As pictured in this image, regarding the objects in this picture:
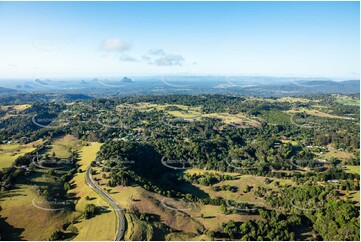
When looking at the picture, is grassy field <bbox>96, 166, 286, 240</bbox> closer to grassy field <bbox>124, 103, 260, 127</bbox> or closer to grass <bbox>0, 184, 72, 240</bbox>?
grass <bbox>0, 184, 72, 240</bbox>

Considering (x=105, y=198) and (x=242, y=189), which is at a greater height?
(x=105, y=198)

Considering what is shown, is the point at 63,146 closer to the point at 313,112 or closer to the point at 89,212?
the point at 89,212

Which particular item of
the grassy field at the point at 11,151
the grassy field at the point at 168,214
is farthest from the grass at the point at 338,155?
the grassy field at the point at 11,151

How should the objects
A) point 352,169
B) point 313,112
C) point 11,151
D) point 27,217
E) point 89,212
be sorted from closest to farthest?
point 27,217, point 89,212, point 352,169, point 11,151, point 313,112

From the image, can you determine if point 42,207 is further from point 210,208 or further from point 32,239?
point 210,208

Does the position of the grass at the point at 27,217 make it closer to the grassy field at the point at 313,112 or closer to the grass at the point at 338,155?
the grass at the point at 338,155

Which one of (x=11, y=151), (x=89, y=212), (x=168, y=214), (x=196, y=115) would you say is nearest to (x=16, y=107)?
(x=11, y=151)

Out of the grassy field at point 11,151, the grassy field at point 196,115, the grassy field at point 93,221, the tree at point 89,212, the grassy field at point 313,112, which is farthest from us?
the grassy field at point 313,112

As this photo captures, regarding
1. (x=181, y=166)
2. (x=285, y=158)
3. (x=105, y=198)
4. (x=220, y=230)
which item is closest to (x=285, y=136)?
(x=285, y=158)

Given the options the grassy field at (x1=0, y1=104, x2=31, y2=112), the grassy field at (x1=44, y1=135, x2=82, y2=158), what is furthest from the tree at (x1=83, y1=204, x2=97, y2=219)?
the grassy field at (x1=0, y1=104, x2=31, y2=112)
